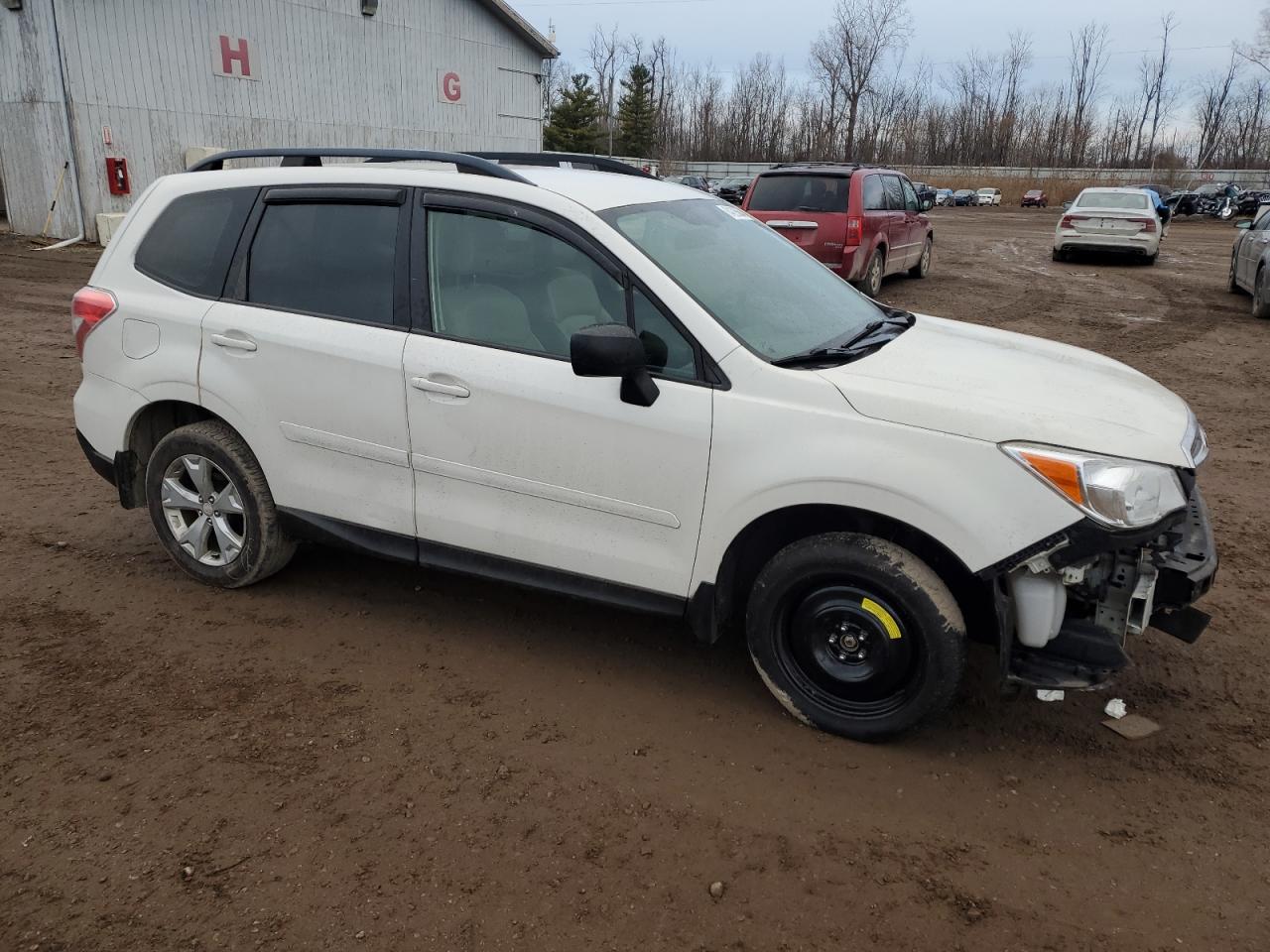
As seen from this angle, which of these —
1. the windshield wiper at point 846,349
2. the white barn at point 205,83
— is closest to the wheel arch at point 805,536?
the windshield wiper at point 846,349

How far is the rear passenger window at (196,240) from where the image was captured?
425cm

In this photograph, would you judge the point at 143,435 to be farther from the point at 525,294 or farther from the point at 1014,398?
the point at 1014,398

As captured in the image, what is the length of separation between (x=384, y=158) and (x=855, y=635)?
9.43ft

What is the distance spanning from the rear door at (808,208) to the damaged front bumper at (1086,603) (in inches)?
382

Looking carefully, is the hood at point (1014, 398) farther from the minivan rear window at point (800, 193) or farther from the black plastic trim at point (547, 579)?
the minivan rear window at point (800, 193)

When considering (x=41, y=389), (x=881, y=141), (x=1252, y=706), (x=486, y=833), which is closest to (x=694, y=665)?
(x=486, y=833)

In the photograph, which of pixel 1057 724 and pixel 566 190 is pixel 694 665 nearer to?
pixel 1057 724

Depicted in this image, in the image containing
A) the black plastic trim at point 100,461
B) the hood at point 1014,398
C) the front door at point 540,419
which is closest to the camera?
the hood at point 1014,398

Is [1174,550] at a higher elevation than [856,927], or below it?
higher

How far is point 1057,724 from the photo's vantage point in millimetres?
3588

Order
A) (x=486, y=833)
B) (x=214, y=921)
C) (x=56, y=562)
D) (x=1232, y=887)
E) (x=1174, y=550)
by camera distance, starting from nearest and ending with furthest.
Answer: (x=214, y=921) < (x=1232, y=887) < (x=486, y=833) < (x=1174, y=550) < (x=56, y=562)

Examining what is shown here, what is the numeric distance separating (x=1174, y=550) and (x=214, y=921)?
3174 millimetres

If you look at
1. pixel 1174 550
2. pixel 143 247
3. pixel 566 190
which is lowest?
pixel 1174 550

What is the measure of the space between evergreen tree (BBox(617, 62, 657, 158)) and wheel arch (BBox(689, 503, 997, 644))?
7604 centimetres
